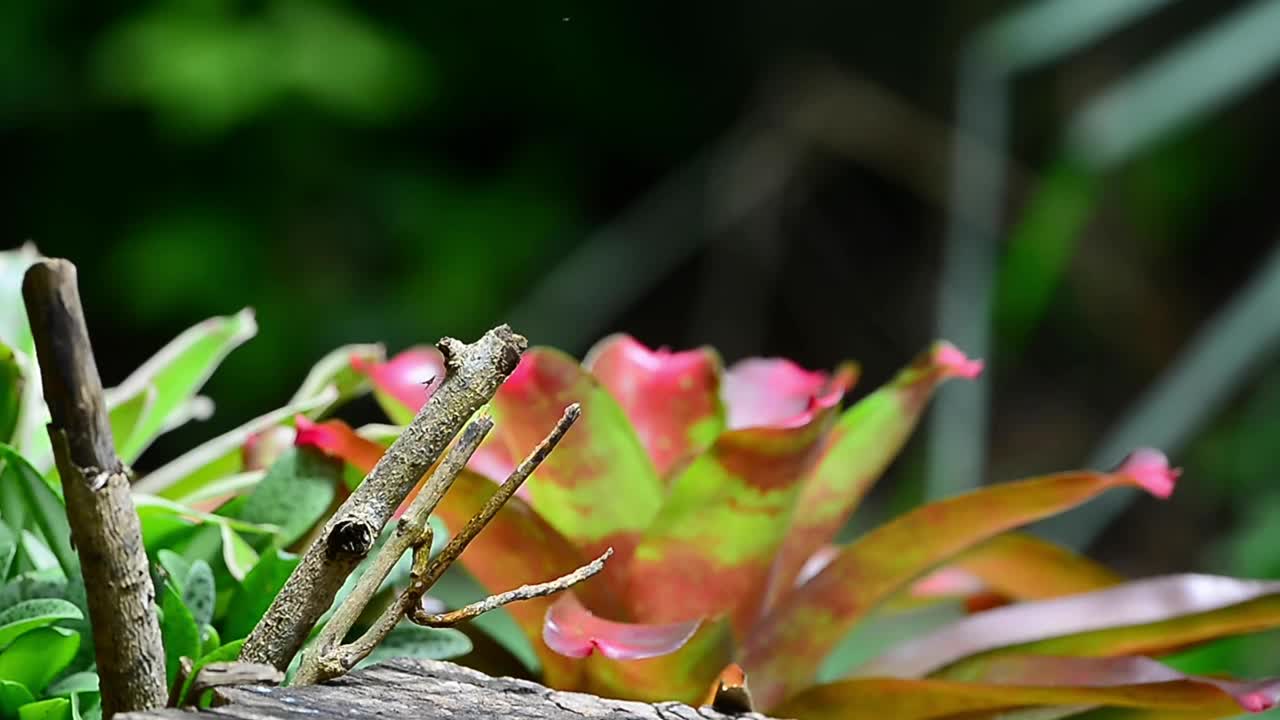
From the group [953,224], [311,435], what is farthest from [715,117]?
[311,435]

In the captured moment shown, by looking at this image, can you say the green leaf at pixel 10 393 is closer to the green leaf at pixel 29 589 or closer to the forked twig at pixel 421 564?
the green leaf at pixel 29 589

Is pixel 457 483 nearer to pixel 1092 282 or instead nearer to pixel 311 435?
pixel 311 435

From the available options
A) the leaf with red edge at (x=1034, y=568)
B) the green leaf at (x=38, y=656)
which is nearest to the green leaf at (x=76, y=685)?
the green leaf at (x=38, y=656)

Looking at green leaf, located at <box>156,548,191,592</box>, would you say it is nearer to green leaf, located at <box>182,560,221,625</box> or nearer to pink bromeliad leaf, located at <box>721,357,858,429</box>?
green leaf, located at <box>182,560,221,625</box>

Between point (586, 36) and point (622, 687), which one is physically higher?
point (586, 36)

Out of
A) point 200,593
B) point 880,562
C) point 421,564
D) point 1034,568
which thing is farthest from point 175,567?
point 1034,568

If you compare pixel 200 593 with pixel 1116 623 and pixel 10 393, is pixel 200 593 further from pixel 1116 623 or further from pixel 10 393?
pixel 1116 623
